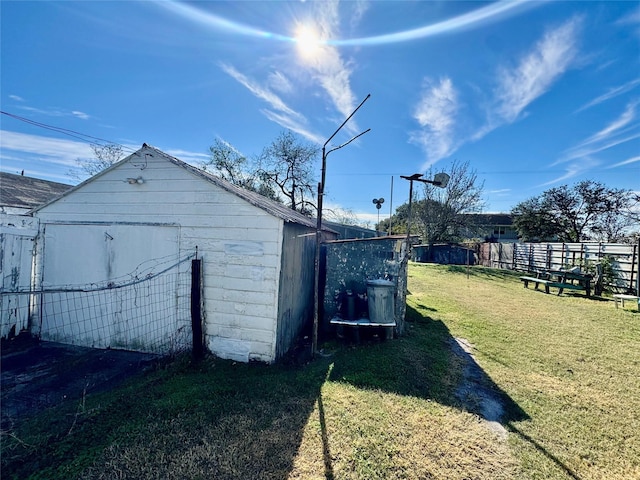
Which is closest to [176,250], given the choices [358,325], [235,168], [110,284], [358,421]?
[110,284]

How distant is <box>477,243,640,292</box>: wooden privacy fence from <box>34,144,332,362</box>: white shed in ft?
43.9

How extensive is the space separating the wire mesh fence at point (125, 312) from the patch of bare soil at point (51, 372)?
0.20 m

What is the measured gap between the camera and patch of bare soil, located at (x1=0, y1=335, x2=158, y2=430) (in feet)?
10.0

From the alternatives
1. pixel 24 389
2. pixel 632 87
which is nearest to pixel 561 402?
pixel 24 389

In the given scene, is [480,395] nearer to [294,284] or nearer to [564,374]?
[564,374]

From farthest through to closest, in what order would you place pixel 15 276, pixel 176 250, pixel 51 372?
1. pixel 15 276
2. pixel 176 250
3. pixel 51 372

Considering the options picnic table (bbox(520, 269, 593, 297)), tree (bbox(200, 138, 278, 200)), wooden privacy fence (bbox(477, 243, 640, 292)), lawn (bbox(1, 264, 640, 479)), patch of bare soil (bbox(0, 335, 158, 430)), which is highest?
tree (bbox(200, 138, 278, 200))

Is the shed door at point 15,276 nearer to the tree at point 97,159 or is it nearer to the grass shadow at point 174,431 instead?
the grass shadow at point 174,431

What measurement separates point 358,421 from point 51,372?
174 inches

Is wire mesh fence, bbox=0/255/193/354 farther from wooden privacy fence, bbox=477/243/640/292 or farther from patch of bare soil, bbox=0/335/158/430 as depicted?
wooden privacy fence, bbox=477/243/640/292

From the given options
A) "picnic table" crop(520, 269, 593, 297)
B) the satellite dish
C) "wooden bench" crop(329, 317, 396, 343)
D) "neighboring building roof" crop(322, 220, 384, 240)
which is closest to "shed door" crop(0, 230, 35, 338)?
"wooden bench" crop(329, 317, 396, 343)

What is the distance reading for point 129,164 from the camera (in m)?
4.67

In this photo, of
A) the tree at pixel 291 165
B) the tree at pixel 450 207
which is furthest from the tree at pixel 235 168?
the tree at pixel 450 207

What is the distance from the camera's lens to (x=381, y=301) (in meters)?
5.05
